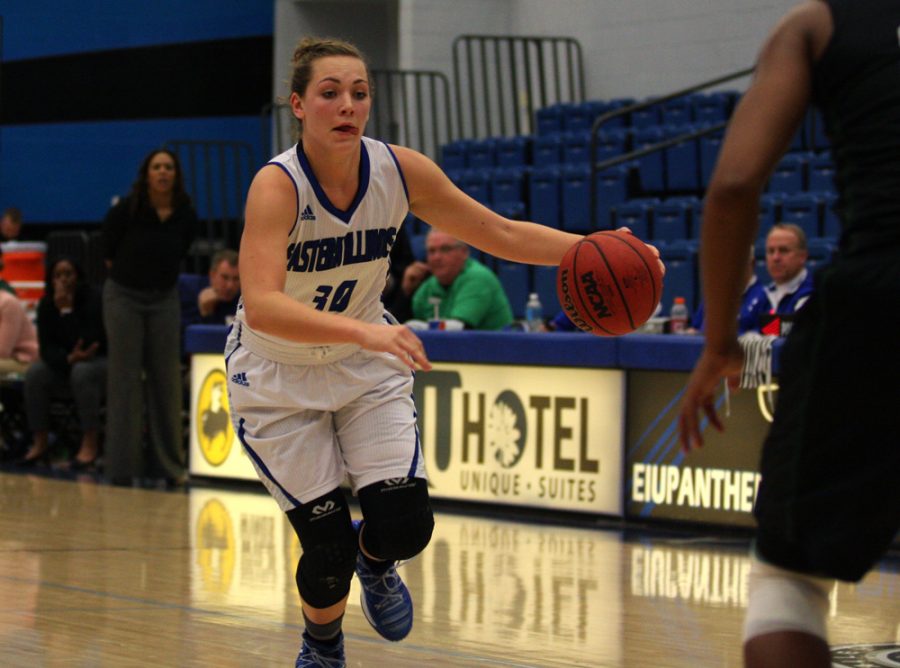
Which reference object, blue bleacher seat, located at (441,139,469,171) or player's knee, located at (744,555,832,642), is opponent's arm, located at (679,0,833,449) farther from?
blue bleacher seat, located at (441,139,469,171)

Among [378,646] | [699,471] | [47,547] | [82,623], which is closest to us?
[378,646]

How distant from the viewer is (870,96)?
7.16ft

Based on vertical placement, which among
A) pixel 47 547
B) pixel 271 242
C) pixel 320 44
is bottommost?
pixel 47 547

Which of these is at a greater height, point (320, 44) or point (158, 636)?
point (320, 44)

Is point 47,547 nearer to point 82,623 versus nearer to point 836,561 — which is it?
point 82,623

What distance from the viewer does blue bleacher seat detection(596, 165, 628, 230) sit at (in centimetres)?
1259

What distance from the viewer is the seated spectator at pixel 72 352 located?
32.8 ft

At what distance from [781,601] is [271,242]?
1703 millimetres

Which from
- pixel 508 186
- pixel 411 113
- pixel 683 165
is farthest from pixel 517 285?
pixel 411 113

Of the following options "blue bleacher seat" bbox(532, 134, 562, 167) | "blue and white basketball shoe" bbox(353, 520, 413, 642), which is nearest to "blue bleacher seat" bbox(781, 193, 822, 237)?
"blue bleacher seat" bbox(532, 134, 562, 167)

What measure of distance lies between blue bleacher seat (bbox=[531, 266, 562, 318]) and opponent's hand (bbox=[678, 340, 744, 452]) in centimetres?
940

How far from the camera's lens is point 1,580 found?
18.8 feet

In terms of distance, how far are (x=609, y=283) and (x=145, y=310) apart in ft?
18.4

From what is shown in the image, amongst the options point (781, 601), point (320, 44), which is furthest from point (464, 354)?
point (781, 601)
